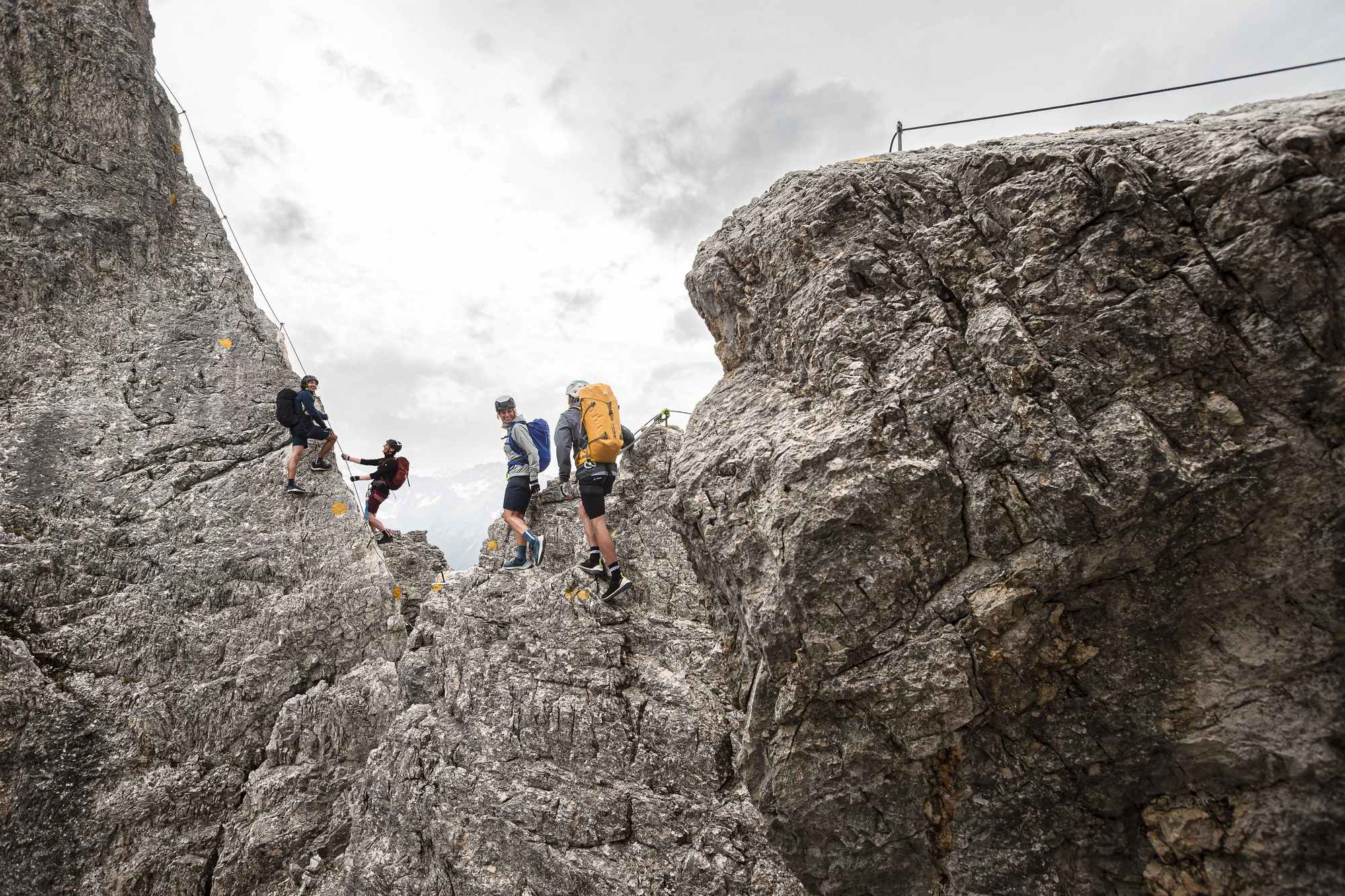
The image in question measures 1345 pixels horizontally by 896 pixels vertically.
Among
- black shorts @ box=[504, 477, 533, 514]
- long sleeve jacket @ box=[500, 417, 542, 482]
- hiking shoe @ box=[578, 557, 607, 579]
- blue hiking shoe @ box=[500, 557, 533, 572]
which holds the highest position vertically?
long sleeve jacket @ box=[500, 417, 542, 482]

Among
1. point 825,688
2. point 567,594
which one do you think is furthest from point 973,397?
point 567,594

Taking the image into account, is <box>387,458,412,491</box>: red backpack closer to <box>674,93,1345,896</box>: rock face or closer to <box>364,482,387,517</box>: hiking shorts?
<box>364,482,387,517</box>: hiking shorts

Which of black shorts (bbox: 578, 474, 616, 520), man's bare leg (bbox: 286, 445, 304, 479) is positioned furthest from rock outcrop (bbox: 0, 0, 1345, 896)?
black shorts (bbox: 578, 474, 616, 520)

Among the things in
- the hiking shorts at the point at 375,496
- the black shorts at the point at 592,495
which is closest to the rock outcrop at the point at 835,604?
the black shorts at the point at 592,495

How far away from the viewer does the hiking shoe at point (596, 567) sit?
9367mm

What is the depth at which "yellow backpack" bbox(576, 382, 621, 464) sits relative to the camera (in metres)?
9.05

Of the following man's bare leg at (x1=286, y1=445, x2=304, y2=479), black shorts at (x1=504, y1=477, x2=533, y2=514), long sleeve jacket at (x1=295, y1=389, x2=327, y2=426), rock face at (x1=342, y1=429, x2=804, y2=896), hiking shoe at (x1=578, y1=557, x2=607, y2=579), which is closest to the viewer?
rock face at (x1=342, y1=429, x2=804, y2=896)

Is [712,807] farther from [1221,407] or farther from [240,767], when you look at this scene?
[240,767]

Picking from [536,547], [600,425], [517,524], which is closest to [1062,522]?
[600,425]

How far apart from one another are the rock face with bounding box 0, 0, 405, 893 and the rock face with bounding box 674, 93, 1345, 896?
971 cm

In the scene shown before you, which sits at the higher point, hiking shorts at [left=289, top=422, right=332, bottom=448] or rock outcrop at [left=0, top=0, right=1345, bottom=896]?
hiking shorts at [left=289, top=422, right=332, bottom=448]

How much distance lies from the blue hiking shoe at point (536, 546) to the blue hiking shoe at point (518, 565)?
0.56 ft

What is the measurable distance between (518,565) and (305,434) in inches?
257

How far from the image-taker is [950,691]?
564 centimetres
